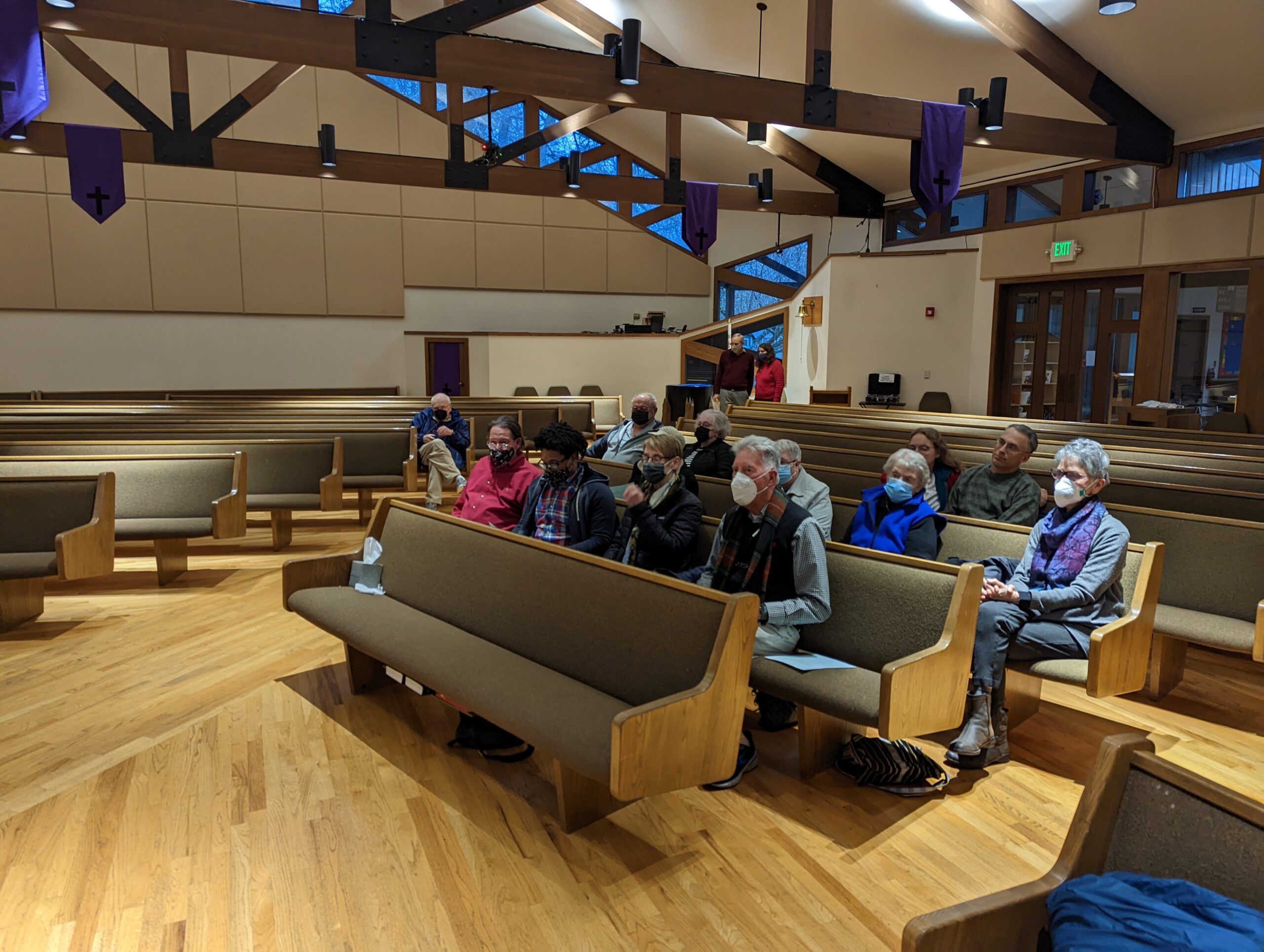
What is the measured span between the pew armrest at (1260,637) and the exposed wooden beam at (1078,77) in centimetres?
616

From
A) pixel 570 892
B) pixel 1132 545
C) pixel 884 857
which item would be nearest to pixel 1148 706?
pixel 1132 545

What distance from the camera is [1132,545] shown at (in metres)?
2.87

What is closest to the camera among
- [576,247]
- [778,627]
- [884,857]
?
[884,857]

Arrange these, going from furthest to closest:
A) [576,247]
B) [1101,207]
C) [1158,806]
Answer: [576,247], [1101,207], [1158,806]

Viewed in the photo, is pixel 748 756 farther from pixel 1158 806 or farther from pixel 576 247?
pixel 576 247

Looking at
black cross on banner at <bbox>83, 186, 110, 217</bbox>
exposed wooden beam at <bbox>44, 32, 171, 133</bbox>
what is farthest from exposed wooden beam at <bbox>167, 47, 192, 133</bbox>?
black cross on banner at <bbox>83, 186, 110, 217</bbox>

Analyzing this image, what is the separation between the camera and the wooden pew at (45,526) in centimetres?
388

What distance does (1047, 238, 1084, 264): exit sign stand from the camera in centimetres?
916

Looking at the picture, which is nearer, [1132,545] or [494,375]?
[1132,545]

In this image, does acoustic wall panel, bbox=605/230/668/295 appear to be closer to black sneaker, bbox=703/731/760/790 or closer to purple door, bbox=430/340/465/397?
purple door, bbox=430/340/465/397

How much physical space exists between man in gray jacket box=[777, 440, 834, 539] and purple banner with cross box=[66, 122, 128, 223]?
6.34 metres

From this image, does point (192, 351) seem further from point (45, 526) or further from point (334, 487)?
point (45, 526)

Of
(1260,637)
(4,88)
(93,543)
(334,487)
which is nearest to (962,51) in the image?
(334,487)

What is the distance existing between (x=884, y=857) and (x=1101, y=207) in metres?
8.96
